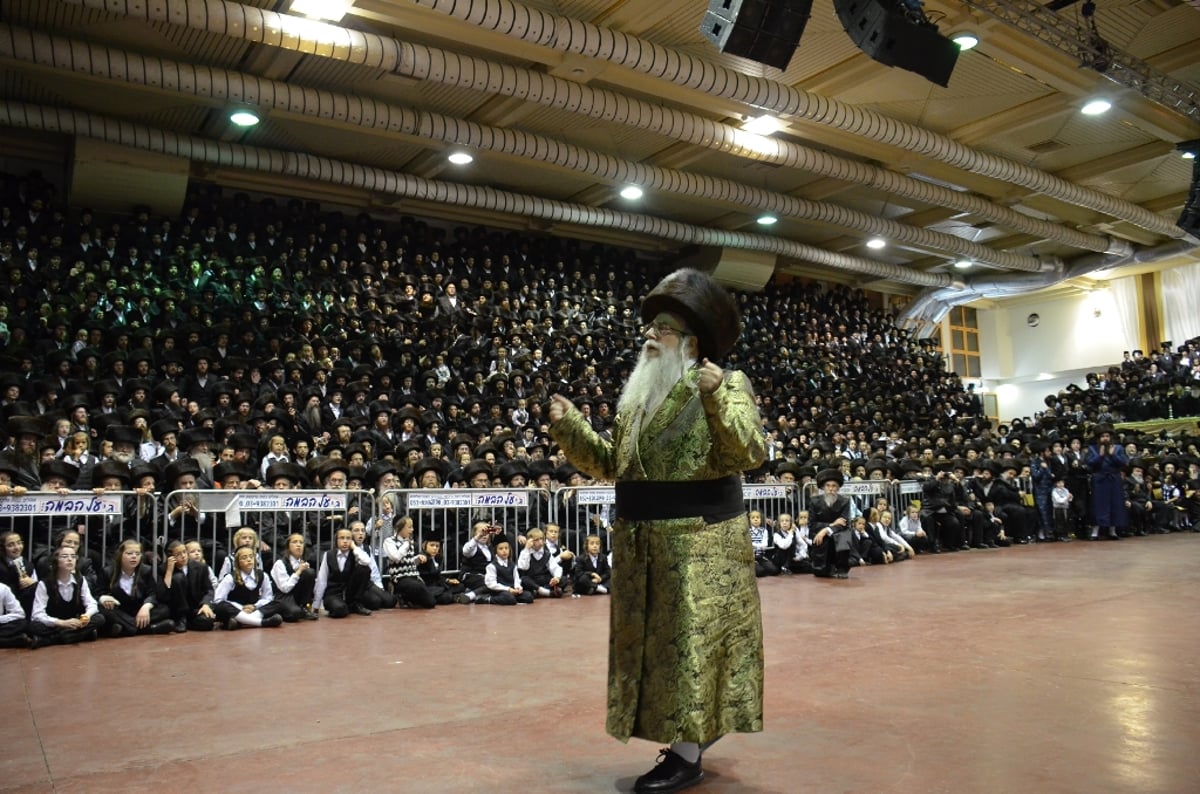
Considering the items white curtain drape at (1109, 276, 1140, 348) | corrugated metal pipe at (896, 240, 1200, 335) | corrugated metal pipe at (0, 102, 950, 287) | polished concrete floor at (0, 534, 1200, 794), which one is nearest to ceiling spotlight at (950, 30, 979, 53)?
polished concrete floor at (0, 534, 1200, 794)

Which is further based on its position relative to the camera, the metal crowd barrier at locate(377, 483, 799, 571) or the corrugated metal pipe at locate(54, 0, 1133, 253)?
the corrugated metal pipe at locate(54, 0, 1133, 253)

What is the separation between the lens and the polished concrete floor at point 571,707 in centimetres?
333

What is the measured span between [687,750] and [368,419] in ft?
34.2

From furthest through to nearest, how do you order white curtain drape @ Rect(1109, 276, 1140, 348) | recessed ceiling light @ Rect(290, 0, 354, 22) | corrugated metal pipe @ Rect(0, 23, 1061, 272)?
white curtain drape @ Rect(1109, 276, 1140, 348) → corrugated metal pipe @ Rect(0, 23, 1061, 272) → recessed ceiling light @ Rect(290, 0, 354, 22)

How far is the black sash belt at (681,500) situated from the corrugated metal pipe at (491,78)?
901 cm

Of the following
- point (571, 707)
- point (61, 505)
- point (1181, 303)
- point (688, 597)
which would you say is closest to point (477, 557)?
point (61, 505)

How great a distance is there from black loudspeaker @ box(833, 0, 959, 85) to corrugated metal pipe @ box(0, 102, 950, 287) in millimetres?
10357

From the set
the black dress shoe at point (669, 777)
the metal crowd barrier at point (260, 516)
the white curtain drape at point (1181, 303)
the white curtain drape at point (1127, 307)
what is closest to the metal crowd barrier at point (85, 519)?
the metal crowd barrier at point (260, 516)

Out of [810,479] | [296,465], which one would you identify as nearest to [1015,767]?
[296,465]

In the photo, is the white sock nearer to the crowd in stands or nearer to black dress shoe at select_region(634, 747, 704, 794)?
black dress shoe at select_region(634, 747, 704, 794)

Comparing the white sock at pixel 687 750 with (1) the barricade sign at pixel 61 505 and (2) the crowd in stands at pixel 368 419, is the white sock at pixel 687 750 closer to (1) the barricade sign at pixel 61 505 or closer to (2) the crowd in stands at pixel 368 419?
(2) the crowd in stands at pixel 368 419

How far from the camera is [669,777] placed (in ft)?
10.5

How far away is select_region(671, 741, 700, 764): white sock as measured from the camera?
325cm

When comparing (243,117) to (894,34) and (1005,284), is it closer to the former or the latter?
(894,34)
